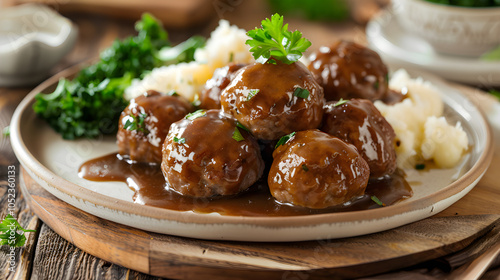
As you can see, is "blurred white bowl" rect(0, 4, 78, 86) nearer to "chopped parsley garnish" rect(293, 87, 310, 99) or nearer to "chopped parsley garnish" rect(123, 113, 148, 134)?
"chopped parsley garnish" rect(123, 113, 148, 134)

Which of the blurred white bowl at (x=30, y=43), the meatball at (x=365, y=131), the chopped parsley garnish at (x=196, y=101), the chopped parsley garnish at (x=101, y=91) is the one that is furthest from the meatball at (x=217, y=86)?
the blurred white bowl at (x=30, y=43)

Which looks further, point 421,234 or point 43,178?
point 43,178

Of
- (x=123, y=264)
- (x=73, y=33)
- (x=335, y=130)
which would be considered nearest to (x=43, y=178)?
(x=123, y=264)

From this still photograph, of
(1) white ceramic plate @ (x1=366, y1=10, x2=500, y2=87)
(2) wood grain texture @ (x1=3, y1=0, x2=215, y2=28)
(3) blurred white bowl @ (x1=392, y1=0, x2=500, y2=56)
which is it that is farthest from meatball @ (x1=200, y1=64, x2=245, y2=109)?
(2) wood grain texture @ (x1=3, y1=0, x2=215, y2=28)

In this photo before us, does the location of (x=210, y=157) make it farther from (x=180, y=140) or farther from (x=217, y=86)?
A: (x=217, y=86)

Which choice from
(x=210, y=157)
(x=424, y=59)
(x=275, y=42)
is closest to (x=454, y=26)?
(x=424, y=59)

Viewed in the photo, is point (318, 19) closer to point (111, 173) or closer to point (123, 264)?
point (111, 173)

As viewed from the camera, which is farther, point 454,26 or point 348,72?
point 454,26

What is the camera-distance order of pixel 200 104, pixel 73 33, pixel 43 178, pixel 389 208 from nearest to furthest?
1. pixel 389 208
2. pixel 43 178
3. pixel 200 104
4. pixel 73 33
